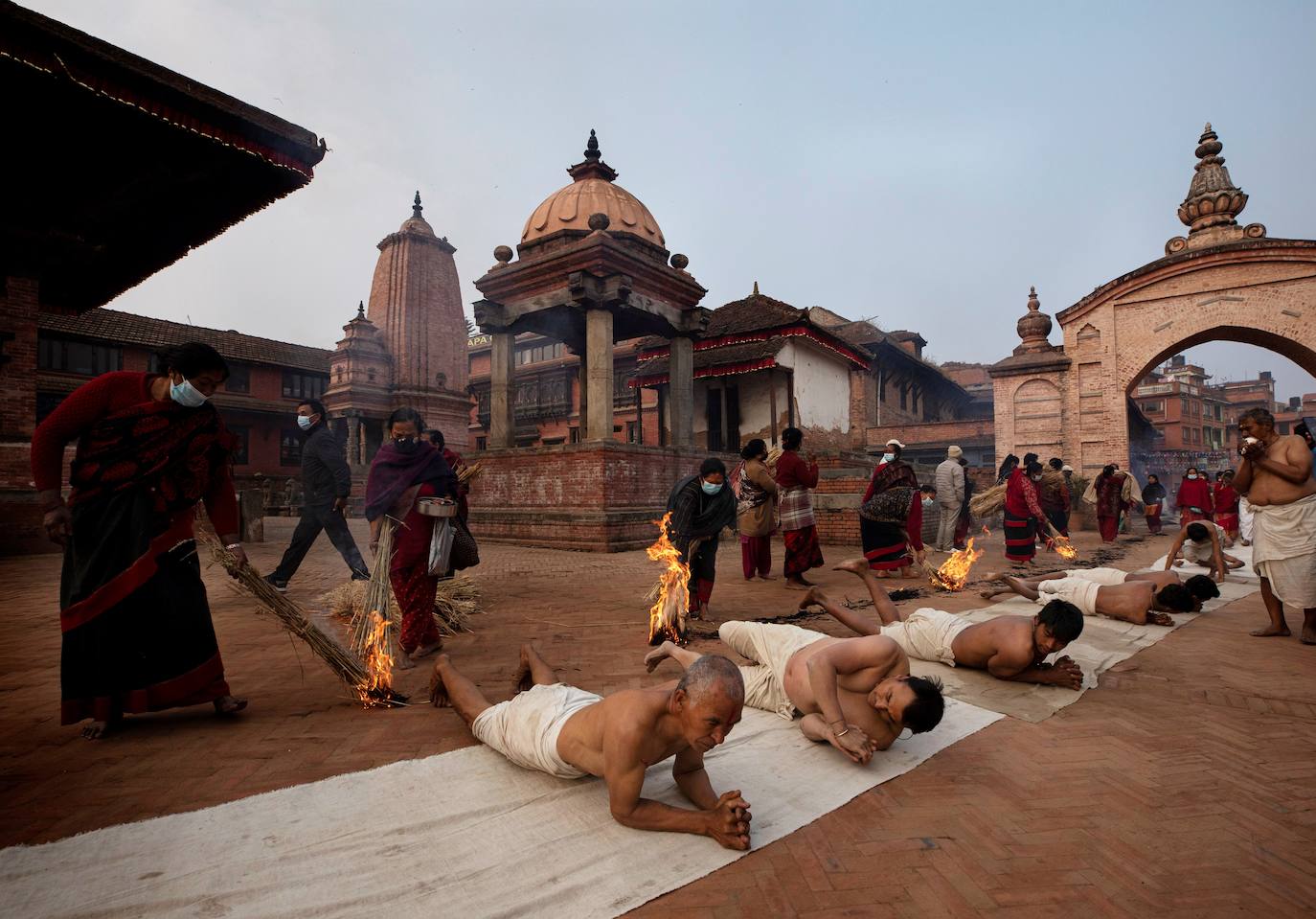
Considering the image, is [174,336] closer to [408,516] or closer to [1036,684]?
[408,516]

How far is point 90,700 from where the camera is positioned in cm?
312

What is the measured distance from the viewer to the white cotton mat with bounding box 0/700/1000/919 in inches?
79.0

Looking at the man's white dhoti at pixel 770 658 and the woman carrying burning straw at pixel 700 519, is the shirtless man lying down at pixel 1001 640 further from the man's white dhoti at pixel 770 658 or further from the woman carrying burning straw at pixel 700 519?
the woman carrying burning straw at pixel 700 519

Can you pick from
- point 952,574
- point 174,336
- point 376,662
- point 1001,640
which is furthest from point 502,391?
point 174,336

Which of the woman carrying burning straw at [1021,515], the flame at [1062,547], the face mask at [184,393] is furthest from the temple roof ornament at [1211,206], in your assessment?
the face mask at [184,393]

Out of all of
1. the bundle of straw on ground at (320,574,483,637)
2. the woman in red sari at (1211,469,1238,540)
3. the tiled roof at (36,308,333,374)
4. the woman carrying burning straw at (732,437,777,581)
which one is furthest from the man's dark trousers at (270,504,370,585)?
the tiled roof at (36,308,333,374)

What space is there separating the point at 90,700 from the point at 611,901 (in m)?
2.86

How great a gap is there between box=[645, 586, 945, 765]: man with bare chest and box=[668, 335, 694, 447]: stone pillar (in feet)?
34.7

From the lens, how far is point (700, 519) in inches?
234

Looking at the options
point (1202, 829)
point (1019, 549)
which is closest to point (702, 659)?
point (1202, 829)

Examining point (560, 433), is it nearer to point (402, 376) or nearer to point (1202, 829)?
point (402, 376)

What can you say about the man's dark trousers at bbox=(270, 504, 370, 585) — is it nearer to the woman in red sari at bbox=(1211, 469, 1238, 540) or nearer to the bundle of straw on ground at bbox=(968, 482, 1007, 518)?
the bundle of straw on ground at bbox=(968, 482, 1007, 518)

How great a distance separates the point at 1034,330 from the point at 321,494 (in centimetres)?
2056

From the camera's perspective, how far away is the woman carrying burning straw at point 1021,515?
941 centimetres
